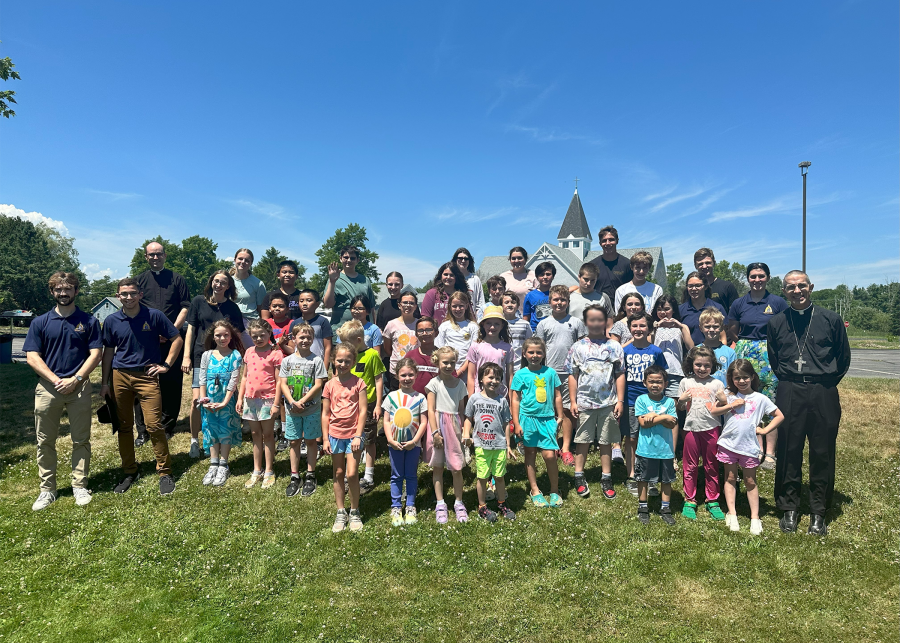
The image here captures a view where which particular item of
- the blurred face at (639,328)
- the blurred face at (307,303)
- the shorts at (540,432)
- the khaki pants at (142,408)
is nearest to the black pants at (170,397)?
the khaki pants at (142,408)

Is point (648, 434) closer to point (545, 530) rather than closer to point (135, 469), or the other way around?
point (545, 530)

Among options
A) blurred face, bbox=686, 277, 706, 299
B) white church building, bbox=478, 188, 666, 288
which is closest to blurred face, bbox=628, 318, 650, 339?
blurred face, bbox=686, 277, 706, 299

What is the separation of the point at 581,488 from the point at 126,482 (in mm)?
6198

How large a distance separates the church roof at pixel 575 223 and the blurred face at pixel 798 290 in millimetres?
79351

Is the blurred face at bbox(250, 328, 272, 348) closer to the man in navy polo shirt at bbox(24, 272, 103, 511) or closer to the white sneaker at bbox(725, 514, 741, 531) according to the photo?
the man in navy polo shirt at bbox(24, 272, 103, 511)

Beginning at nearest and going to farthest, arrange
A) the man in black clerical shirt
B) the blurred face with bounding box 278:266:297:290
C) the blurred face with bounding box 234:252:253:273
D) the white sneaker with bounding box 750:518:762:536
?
the white sneaker with bounding box 750:518:762:536, the blurred face with bounding box 278:266:297:290, the man in black clerical shirt, the blurred face with bounding box 234:252:253:273

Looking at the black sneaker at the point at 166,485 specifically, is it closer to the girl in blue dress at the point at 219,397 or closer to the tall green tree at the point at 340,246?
the girl in blue dress at the point at 219,397

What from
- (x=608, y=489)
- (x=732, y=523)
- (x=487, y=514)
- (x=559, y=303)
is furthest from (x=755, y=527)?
(x=559, y=303)

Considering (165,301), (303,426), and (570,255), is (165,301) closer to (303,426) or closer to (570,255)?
(303,426)

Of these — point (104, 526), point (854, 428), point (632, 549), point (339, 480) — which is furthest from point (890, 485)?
point (104, 526)

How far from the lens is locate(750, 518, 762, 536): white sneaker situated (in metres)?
4.96

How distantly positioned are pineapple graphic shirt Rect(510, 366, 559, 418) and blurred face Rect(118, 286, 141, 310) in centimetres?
519

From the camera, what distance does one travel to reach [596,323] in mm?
5914

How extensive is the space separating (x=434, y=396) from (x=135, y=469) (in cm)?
455
